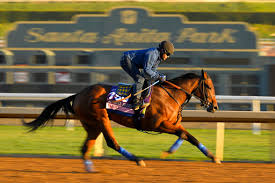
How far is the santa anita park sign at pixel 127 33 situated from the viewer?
15391 mm

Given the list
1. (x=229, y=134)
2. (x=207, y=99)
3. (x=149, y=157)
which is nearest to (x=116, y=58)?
(x=229, y=134)

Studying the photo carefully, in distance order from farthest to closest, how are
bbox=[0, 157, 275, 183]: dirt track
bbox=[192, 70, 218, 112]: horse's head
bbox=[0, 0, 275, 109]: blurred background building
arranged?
bbox=[0, 0, 275, 109]: blurred background building, bbox=[192, 70, 218, 112]: horse's head, bbox=[0, 157, 275, 183]: dirt track

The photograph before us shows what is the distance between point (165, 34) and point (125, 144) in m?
7.44

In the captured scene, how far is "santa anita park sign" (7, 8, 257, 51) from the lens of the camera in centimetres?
1539

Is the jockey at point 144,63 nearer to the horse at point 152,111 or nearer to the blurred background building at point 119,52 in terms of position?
the horse at point 152,111

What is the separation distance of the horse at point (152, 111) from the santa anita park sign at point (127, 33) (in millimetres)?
9052

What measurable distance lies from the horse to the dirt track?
266 millimetres

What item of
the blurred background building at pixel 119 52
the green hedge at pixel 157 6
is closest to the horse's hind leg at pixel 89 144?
the blurred background building at pixel 119 52

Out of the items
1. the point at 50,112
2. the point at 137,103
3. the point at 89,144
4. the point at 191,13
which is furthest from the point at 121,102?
the point at 191,13

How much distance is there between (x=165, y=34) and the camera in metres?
15.7

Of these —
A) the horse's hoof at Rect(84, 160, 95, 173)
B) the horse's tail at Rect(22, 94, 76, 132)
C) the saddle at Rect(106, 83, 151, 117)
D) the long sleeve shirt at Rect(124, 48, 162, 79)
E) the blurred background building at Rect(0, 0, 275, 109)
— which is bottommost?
the blurred background building at Rect(0, 0, 275, 109)

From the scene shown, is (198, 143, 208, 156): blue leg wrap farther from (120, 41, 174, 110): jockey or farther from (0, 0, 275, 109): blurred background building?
(0, 0, 275, 109): blurred background building

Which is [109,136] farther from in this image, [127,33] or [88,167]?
[127,33]

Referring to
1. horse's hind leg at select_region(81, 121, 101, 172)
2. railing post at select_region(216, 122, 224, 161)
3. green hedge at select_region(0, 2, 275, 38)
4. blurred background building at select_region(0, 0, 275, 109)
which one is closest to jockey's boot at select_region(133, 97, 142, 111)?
horse's hind leg at select_region(81, 121, 101, 172)
